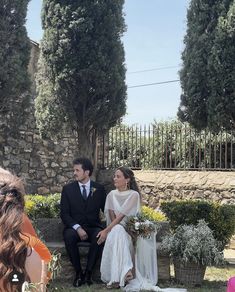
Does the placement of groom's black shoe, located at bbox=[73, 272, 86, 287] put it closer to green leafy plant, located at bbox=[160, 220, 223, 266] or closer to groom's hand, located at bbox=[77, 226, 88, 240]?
groom's hand, located at bbox=[77, 226, 88, 240]

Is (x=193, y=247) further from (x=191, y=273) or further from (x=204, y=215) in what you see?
(x=204, y=215)

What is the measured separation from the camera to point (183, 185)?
10.9m

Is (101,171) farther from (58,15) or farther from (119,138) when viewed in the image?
(58,15)

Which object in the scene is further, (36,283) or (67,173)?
(67,173)

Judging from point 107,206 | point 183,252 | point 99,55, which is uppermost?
point 99,55

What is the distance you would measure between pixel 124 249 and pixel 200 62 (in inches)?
135

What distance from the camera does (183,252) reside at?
614 cm

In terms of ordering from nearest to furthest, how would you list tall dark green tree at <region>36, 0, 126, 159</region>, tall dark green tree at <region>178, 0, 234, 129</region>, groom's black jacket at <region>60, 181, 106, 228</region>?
groom's black jacket at <region>60, 181, 106, 228</region>
tall dark green tree at <region>178, 0, 234, 129</region>
tall dark green tree at <region>36, 0, 126, 159</region>

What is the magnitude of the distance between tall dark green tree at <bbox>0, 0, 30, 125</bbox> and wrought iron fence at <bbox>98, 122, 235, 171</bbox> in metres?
4.32

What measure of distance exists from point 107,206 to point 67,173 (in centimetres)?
543

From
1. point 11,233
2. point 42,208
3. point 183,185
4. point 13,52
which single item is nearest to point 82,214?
point 42,208

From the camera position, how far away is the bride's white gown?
5.91m

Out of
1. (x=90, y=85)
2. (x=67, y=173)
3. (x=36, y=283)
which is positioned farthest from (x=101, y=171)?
(x=36, y=283)

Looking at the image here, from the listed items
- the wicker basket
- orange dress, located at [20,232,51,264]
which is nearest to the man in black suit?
the wicker basket
